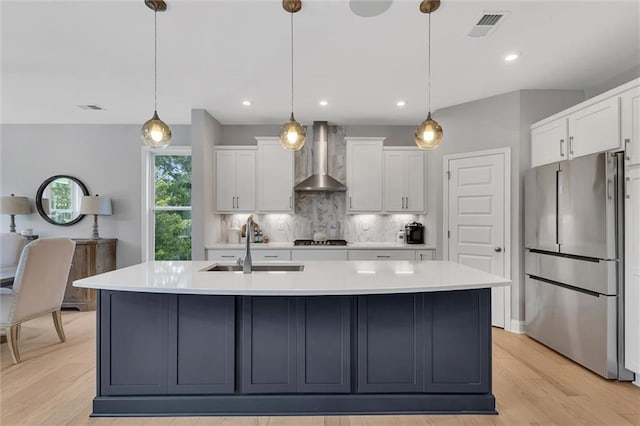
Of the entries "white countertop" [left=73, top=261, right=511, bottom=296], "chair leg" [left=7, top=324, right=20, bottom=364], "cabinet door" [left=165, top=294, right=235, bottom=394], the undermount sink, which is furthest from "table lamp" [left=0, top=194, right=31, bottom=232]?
"cabinet door" [left=165, top=294, right=235, bottom=394]

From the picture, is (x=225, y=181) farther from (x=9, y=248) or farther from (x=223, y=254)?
(x=9, y=248)

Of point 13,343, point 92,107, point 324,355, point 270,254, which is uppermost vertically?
point 92,107

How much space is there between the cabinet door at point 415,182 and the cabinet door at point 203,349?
11.2ft

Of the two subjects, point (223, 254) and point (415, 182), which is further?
point (415, 182)

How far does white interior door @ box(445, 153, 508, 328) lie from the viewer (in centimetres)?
404

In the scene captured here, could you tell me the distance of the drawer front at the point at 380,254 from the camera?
4676mm

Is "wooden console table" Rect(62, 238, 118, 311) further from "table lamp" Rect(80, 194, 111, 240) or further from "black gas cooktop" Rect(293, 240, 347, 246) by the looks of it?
"black gas cooktop" Rect(293, 240, 347, 246)

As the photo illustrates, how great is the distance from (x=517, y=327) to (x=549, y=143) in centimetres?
205

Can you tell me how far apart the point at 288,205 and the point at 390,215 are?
1.58 meters

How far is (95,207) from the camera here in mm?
5062

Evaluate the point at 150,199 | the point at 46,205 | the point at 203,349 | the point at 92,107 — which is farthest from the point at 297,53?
the point at 46,205

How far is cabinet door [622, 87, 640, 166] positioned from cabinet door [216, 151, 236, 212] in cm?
428

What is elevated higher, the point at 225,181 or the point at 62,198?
the point at 225,181

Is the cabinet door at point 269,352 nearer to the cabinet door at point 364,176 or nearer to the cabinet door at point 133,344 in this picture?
the cabinet door at point 133,344
